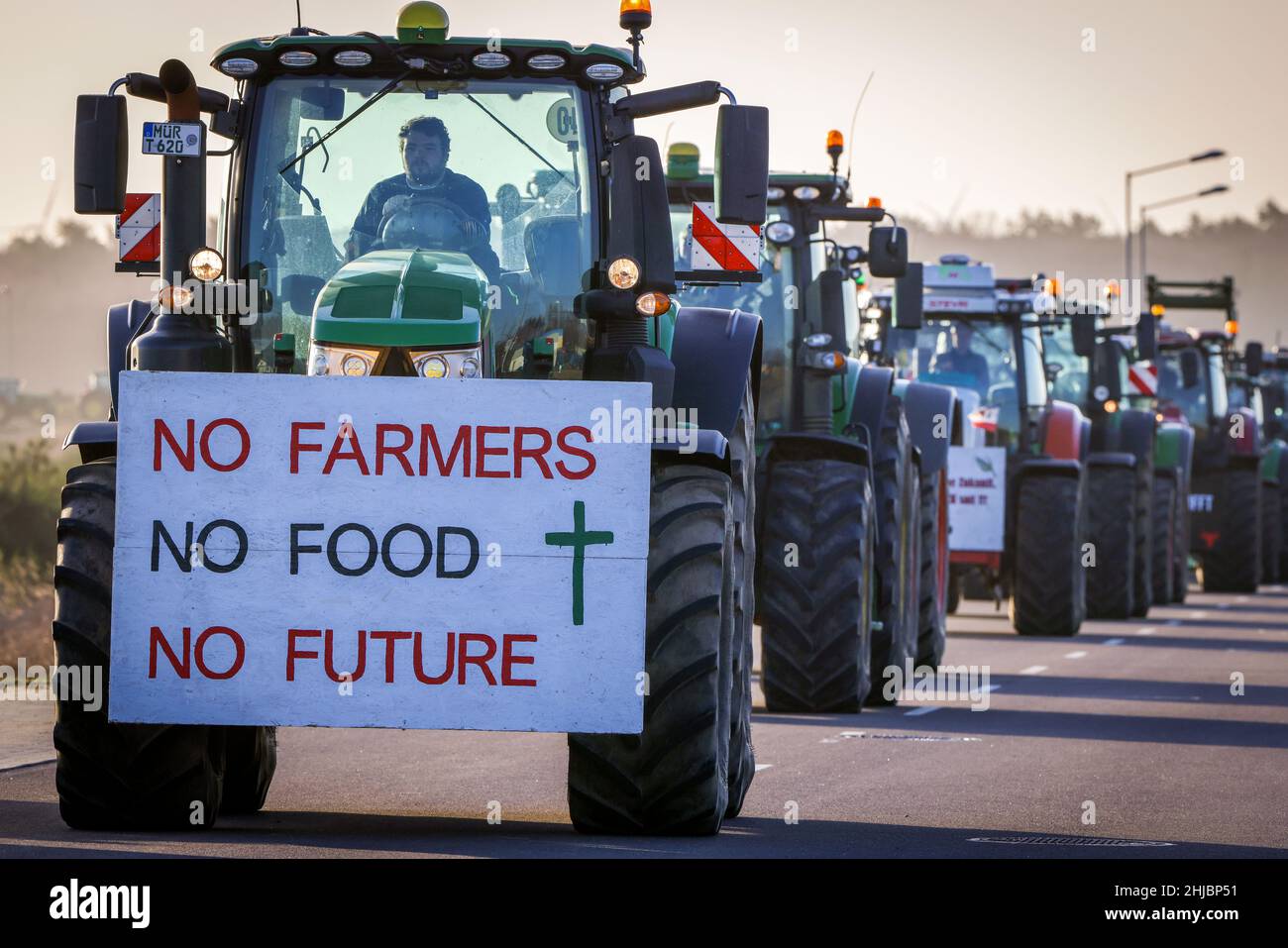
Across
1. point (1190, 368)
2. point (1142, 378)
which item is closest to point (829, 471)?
point (1142, 378)

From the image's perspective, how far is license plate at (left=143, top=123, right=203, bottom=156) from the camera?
1059 cm

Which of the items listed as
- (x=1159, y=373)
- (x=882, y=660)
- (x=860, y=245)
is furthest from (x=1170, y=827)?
(x=1159, y=373)

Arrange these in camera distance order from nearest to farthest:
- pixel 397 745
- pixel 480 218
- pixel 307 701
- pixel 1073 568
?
1. pixel 307 701
2. pixel 480 218
3. pixel 397 745
4. pixel 1073 568

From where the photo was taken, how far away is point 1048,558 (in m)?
25.1

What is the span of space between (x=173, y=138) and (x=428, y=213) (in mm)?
1013

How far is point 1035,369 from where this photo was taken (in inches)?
1024

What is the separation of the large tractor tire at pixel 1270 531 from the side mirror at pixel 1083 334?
14278mm

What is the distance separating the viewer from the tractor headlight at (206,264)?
10.6 meters

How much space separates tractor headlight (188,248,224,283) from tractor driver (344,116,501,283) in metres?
0.56

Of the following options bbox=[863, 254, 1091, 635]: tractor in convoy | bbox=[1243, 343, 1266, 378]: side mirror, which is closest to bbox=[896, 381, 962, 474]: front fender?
bbox=[863, 254, 1091, 635]: tractor in convoy

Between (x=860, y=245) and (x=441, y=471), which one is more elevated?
(x=860, y=245)

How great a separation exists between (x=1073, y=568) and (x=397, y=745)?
11.4 m
